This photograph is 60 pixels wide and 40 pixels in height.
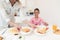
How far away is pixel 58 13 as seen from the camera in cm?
265

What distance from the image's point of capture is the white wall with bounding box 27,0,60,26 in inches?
104

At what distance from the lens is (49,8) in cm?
268

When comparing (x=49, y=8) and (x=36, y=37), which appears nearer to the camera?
(x=36, y=37)

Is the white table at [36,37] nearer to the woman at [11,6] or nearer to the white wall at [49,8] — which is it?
the woman at [11,6]

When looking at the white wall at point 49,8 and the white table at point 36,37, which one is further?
the white wall at point 49,8

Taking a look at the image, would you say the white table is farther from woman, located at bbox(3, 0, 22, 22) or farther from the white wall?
the white wall

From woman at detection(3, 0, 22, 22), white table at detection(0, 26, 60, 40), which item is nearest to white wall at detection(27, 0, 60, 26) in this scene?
woman at detection(3, 0, 22, 22)

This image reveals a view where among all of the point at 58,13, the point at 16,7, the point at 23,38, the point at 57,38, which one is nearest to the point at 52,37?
the point at 57,38

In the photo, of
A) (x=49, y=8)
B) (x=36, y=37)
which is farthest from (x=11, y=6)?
(x=49, y=8)

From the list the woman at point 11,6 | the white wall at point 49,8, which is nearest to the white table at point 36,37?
the woman at point 11,6

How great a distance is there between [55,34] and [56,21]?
1.27 metres

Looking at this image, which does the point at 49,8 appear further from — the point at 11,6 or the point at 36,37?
the point at 36,37

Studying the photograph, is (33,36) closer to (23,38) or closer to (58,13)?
(23,38)

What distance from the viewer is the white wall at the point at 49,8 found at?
2.64 meters
